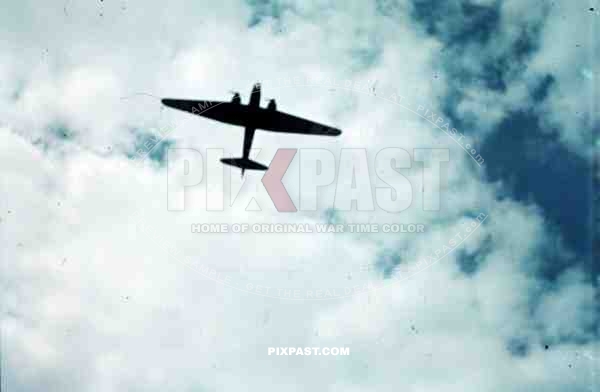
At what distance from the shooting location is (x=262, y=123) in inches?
1843

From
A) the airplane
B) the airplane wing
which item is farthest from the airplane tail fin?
the airplane wing

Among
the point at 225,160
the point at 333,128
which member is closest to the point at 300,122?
the point at 333,128

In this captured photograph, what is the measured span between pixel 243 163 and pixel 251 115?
267 inches

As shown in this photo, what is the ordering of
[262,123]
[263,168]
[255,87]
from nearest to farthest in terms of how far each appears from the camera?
[255,87]
[262,123]
[263,168]

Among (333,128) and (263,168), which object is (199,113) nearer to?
(263,168)

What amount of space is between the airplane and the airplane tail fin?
110cm

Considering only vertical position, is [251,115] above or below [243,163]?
above

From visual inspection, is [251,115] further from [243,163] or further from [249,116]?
[243,163]

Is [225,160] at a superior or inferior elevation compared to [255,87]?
inferior

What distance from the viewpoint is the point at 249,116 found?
4581 cm

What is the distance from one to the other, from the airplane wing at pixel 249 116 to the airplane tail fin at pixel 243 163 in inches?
169

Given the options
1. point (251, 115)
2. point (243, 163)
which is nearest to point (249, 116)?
point (251, 115)

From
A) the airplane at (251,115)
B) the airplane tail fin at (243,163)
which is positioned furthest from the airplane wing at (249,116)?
the airplane tail fin at (243,163)

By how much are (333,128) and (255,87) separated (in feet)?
28.0
